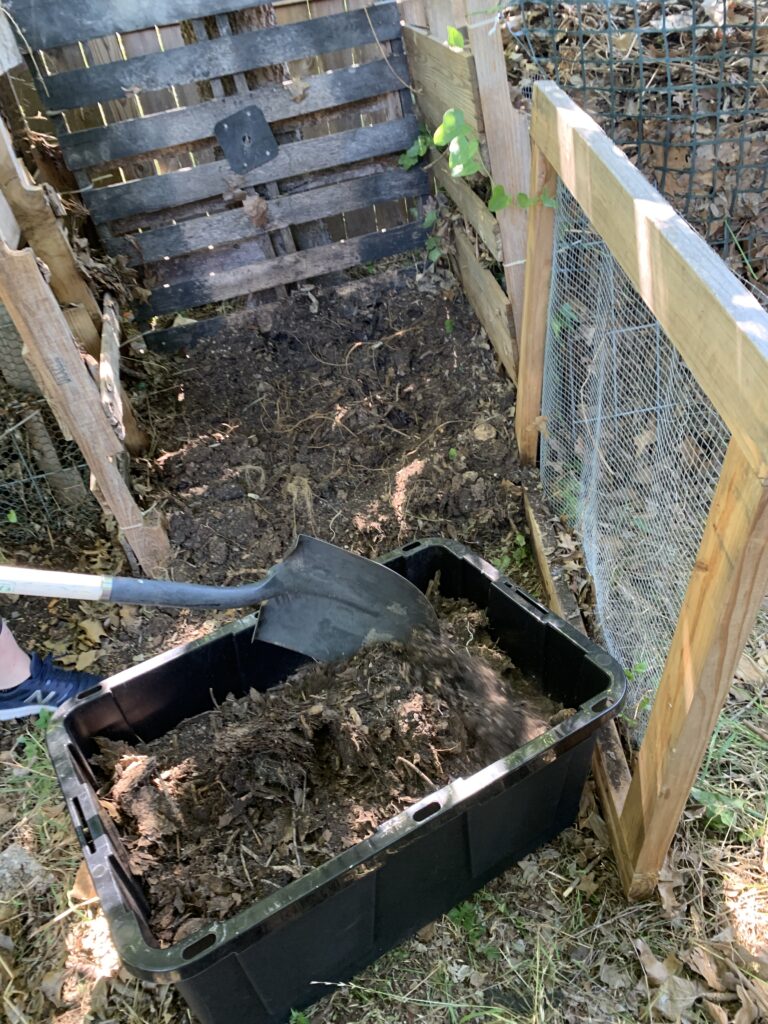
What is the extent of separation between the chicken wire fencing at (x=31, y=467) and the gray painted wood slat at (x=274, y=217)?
2.73 ft

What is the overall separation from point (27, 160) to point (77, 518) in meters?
1.52

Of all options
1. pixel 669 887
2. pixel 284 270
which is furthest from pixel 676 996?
pixel 284 270

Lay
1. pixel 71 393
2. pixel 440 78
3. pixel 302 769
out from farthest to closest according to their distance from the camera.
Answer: pixel 440 78 < pixel 71 393 < pixel 302 769

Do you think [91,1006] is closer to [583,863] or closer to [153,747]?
[153,747]

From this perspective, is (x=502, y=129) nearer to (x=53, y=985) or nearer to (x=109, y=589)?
(x=109, y=589)

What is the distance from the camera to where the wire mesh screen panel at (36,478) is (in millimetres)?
2838

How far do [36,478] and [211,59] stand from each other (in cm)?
193

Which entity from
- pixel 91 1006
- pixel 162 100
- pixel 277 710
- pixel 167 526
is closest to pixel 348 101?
pixel 162 100

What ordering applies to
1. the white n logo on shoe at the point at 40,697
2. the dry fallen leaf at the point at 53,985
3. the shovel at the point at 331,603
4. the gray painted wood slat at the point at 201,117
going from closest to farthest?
the dry fallen leaf at the point at 53,985
the shovel at the point at 331,603
the white n logo on shoe at the point at 40,697
the gray painted wood slat at the point at 201,117

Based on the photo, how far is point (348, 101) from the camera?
3309 millimetres

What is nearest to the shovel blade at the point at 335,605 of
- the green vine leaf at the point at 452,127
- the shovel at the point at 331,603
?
the shovel at the point at 331,603

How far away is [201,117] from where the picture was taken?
318 cm

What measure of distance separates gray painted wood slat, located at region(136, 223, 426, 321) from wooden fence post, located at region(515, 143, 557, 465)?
1.27m

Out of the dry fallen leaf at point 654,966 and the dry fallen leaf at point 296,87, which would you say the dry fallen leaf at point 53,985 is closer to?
the dry fallen leaf at point 654,966
